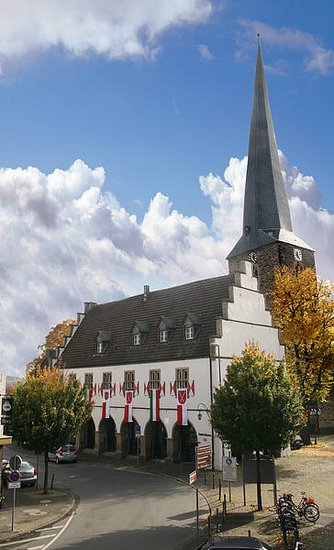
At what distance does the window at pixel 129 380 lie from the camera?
38.2 metres

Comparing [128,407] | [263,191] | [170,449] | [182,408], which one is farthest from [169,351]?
[263,191]

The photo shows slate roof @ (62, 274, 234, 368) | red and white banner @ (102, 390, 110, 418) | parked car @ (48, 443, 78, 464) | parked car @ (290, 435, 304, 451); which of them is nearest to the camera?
slate roof @ (62, 274, 234, 368)

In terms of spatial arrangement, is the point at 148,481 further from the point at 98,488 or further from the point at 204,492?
the point at 204,492

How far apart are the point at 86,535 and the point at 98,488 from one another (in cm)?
962

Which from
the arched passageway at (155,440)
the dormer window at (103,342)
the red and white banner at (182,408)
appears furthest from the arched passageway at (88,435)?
the red and white banner at (182,408)

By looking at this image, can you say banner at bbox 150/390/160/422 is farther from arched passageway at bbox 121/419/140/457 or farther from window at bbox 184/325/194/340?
window at bbox 184/325/194/340

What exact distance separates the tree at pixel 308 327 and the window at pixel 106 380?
14.7 metres

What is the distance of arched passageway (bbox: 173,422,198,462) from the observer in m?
33.2

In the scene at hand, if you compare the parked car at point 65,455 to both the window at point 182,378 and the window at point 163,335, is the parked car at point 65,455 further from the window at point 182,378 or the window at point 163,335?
the window at point 163,335

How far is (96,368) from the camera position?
42500 mm

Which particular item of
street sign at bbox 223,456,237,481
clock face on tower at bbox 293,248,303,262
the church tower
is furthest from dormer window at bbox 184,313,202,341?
clock face on tower at bbox 293,248,303,262

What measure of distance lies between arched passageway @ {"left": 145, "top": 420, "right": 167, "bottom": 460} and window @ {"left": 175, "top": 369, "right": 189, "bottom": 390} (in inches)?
164

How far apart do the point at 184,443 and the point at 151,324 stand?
33.8 ft

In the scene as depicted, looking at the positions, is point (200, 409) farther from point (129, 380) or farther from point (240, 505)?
point (240, 505)
